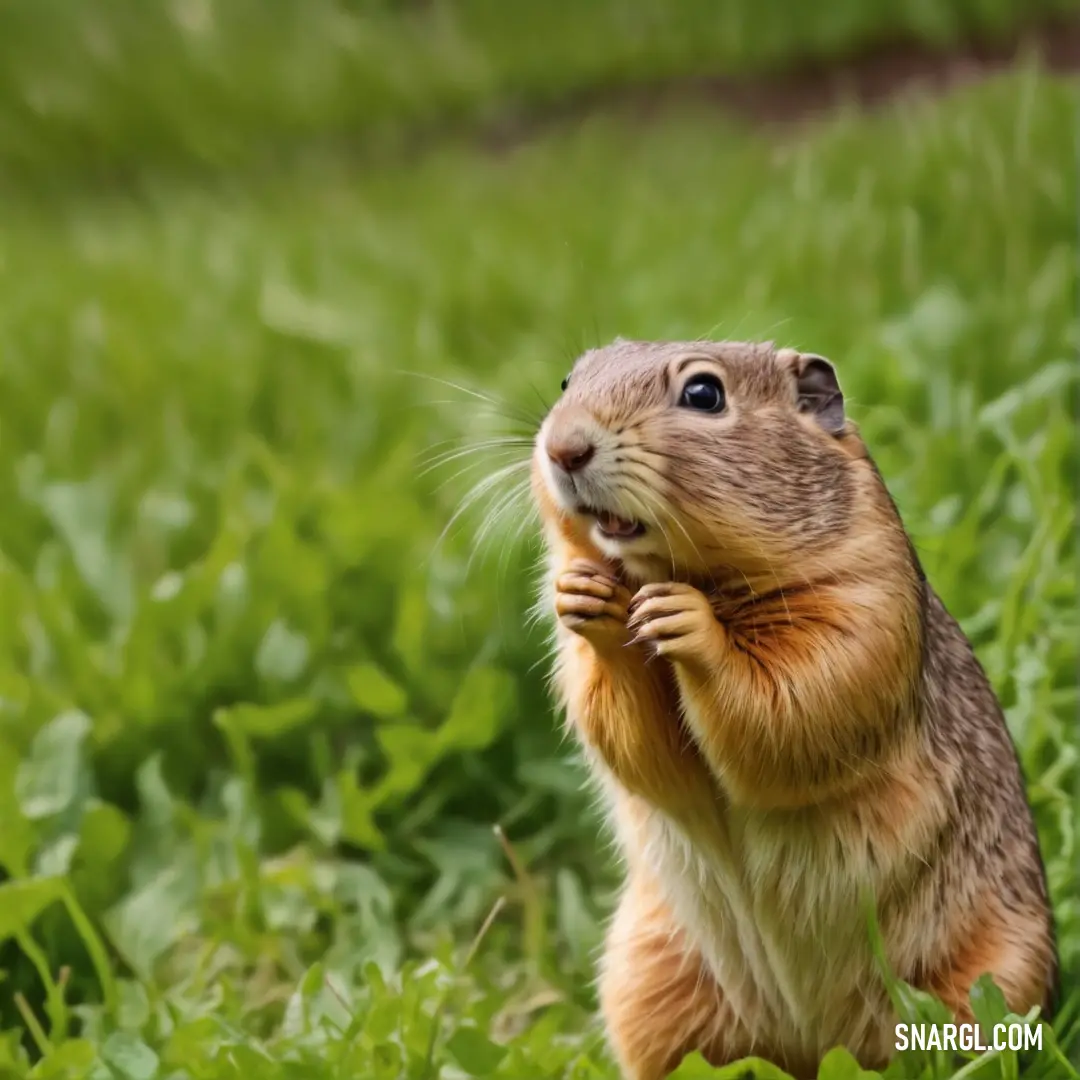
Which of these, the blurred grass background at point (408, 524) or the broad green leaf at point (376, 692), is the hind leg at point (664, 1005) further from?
the broad green leaf at point (376, 692)

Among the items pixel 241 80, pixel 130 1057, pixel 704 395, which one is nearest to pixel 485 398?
pixel 704 395

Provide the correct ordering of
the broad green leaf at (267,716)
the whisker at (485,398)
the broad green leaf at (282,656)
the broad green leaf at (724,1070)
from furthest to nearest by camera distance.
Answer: the broad green leaf at (282,656) < the broad green leaf at (267,716) < the whisker at (485,398) < the broad green leaf at (724,1070)

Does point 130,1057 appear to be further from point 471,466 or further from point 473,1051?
point 471,466

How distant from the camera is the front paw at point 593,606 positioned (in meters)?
2.02

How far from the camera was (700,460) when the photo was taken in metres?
2.05

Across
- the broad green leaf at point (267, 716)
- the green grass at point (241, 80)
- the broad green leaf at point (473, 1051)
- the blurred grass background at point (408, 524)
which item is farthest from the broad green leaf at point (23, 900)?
the green grass at point (241, 80)

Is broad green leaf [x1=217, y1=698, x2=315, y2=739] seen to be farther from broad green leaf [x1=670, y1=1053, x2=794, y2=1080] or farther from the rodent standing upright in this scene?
broad green leaf [x1=670, y1=1053, x2=794, y2=1080]

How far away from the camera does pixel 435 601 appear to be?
3.66 m

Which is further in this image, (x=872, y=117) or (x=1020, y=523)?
(x=872, y=117)

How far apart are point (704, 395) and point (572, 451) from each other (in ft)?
0.75

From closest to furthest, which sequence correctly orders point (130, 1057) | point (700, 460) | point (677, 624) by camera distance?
point (677, 624)
point (700, 460)
point (130, 1057)

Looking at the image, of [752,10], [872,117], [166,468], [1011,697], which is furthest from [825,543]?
[752,10]

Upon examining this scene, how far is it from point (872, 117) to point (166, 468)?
10.1 ft

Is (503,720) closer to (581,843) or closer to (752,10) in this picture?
(581,843)
